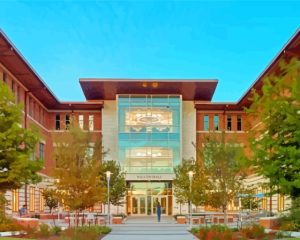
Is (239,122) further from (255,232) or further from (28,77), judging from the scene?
(255,232)

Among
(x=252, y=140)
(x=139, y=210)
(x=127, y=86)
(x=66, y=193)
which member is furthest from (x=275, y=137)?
(x=139, y=210)

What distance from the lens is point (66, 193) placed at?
88.9 ft

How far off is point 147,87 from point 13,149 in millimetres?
36078

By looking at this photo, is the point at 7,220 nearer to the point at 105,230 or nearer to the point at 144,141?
the point at 105,230

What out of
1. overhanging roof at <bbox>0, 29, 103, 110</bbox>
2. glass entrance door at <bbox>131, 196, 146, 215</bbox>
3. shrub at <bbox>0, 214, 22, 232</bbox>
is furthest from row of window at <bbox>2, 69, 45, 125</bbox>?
shrub at <bbox>0, 214, 22, 232</bbox>

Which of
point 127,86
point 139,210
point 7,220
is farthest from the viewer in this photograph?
point 139,210

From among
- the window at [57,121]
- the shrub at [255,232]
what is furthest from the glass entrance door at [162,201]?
the shrub at [255,232]

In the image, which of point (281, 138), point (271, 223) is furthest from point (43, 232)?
point (271, 223)

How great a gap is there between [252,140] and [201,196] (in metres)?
13.3

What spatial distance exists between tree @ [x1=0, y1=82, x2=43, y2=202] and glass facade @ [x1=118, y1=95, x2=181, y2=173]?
36854 mm

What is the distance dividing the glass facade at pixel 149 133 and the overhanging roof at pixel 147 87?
1410mm

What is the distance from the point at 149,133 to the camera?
64.0 m

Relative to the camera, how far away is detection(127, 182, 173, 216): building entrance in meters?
65.9

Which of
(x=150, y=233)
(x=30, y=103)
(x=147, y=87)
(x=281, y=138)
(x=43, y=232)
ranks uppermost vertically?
(x=147, y=87)
